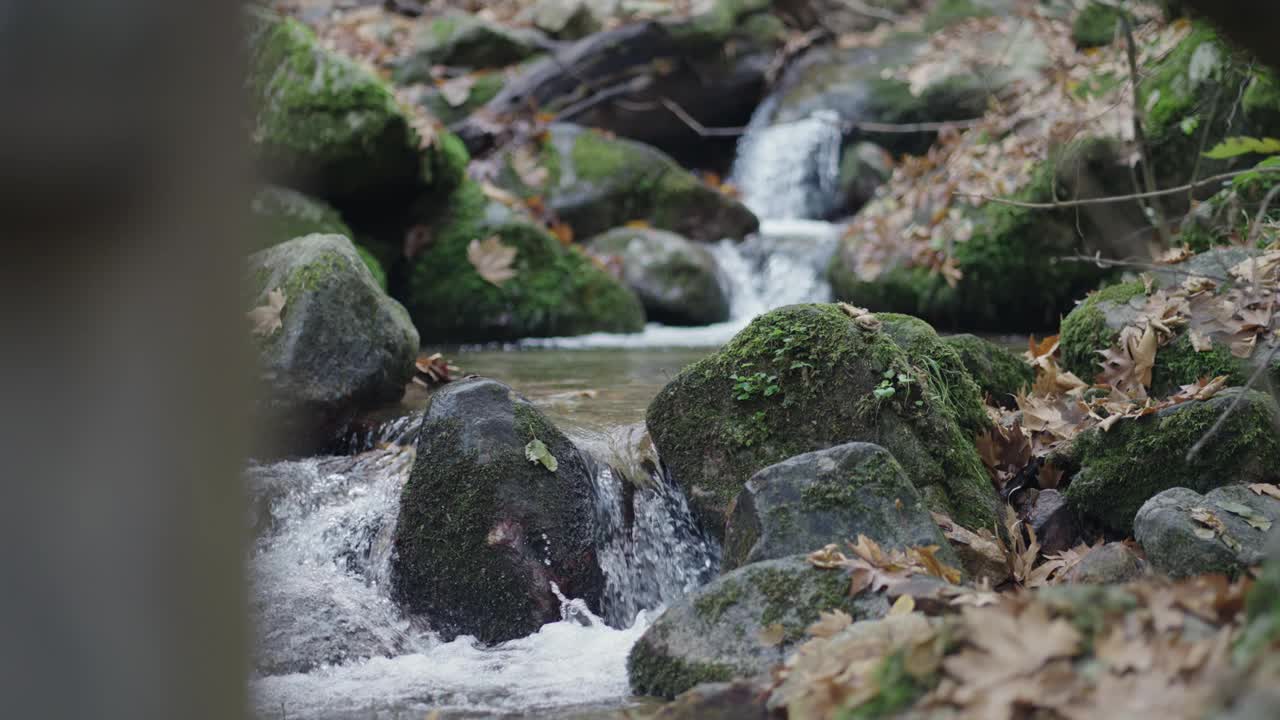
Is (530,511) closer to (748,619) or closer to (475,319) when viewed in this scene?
(748,619)

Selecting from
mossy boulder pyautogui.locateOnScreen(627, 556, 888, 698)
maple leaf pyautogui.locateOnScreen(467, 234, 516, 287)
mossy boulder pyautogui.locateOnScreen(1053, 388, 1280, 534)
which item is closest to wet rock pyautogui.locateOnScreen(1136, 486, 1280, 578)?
mossy boulder pyautogui.locateOnScreen(1053, 388, 1280, 534)

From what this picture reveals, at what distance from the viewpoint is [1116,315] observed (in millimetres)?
5023

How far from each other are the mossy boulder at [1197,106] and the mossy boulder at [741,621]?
14.7ft

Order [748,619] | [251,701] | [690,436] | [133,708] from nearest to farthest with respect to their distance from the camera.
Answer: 1. [133,708]
2. [251,701]
3. [748,619]
4. [690,436]

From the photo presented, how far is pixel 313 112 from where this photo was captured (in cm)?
774

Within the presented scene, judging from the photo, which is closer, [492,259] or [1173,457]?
[1173,457]

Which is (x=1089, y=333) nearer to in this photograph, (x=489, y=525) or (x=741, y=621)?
(x=741, y=621)

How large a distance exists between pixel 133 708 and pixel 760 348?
3.37 m

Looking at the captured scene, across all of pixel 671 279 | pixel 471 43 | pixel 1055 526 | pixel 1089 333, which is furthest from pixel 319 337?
pixel 471 43

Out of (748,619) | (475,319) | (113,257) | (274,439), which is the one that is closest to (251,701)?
(113,257)

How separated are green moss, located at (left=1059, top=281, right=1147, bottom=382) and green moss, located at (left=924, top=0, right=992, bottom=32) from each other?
10.2 m

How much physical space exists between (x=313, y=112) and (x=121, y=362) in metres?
7.17

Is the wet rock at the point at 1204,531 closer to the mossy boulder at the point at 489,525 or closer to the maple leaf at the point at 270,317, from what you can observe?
the mossy boulder at the point at 489,525

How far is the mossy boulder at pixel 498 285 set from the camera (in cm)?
856
